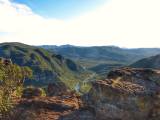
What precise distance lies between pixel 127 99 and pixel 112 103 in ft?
5.82

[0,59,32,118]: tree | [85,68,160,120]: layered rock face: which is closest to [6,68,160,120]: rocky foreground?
[85,68,160,120]: layered rock face

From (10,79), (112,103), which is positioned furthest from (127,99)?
(10,79)

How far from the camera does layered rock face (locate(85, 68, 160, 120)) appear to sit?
120 feet

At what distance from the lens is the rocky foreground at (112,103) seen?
36719mm

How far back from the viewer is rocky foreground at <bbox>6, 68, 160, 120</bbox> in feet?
120

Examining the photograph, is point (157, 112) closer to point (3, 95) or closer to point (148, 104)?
point (148, 104)

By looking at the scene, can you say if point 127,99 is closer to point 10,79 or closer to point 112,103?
point 112,103

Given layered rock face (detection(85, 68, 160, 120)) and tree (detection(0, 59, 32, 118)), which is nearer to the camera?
layered rock face (detection(85, 68, 160, 120))

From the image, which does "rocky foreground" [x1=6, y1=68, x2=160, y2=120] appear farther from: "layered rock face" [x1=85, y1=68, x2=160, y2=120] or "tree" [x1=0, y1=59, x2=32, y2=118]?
"tree" [x1=0, y1=59, x2=32, y2=118]

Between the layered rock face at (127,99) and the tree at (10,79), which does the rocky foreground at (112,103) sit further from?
the tree at (10,79)

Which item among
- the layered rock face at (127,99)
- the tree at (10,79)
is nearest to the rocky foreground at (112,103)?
the layered rock face at (127,99)

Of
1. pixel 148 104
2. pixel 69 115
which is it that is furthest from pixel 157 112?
pixel 69 115

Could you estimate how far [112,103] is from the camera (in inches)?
1463

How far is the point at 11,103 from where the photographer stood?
4203 centimetres
